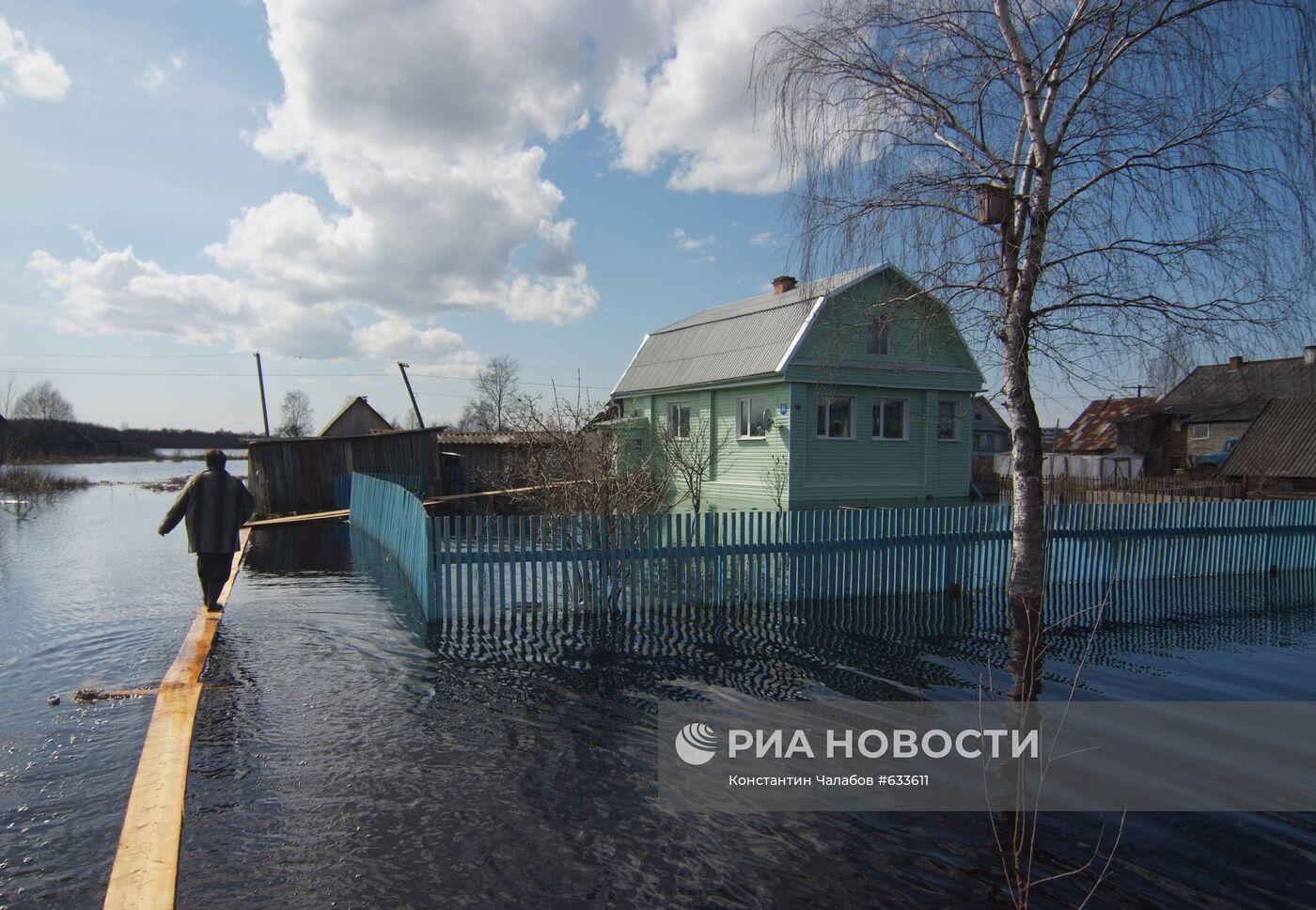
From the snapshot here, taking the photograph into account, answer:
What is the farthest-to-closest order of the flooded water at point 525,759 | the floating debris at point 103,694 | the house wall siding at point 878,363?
the house wall siding at point 878,363
the floating debris at point 103,694
the flooded water at point 525,759

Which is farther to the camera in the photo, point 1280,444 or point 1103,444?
point 1103,444

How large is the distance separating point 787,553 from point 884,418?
40.8ft

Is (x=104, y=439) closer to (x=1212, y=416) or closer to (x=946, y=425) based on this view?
(x=946, y=425)

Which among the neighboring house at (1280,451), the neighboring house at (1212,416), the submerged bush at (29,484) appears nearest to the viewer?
the neighboring house at (1280,451)

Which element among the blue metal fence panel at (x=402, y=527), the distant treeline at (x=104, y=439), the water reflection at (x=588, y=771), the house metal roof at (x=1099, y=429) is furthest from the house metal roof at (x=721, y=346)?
the distant treeline at (x=104, y=439)

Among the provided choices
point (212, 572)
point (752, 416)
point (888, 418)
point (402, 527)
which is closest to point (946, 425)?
point (888, 418)

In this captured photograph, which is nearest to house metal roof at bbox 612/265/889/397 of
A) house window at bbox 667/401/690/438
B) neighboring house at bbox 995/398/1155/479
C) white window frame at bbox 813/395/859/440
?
house window at bbox 667/401/690/438

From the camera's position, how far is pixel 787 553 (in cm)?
947

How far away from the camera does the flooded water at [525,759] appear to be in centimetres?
359

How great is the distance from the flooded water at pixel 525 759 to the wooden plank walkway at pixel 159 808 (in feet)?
0.26

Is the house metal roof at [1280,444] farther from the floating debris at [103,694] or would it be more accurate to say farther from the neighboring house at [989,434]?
the floating debris at [103,694]

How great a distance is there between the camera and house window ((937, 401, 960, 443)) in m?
21.9

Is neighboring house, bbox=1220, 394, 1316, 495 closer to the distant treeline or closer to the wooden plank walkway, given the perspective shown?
the wooden plank walkway

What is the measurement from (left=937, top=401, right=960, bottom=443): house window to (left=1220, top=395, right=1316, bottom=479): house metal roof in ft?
35.7
